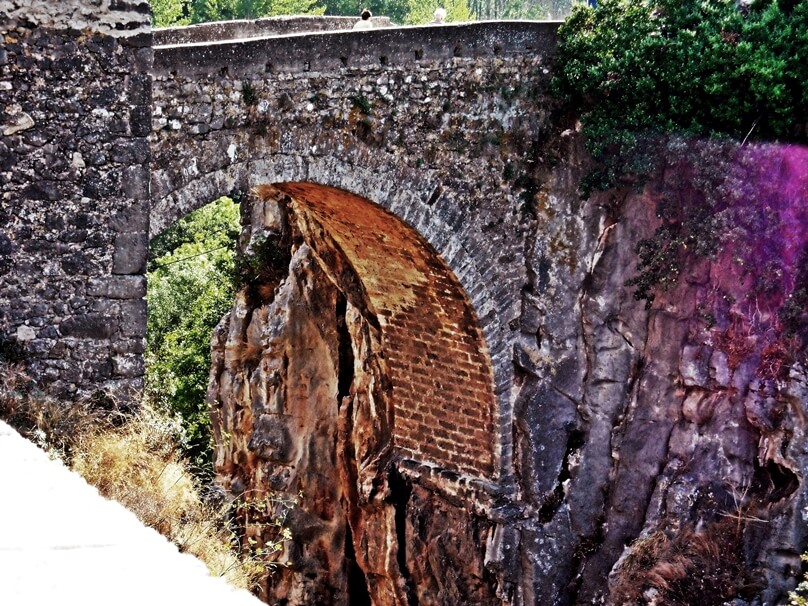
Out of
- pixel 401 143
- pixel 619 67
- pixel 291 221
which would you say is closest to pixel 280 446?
pixel 291 221

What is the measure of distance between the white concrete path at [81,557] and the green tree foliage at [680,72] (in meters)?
8.34

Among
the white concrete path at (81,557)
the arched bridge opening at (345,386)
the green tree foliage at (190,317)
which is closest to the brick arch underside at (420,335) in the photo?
the arched bridge opening at (345,386)

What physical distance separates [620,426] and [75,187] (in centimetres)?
670

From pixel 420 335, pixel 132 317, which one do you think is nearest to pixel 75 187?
pixel 132 317

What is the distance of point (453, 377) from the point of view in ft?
38.4

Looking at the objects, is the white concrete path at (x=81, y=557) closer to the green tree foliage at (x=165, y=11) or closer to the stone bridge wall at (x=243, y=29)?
the stone bridge wall at (x=243, y=29)

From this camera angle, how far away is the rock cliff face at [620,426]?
10.9 m

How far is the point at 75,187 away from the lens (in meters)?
6.55

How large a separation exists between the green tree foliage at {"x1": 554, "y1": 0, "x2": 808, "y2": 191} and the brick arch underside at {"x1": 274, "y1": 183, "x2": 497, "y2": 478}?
1.88 meters

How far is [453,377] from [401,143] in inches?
97.9

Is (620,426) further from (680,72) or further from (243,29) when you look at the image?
(243,29)

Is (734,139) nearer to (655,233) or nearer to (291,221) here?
(655,233)

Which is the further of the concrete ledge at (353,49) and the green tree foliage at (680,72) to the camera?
the green tree foliage at (680,72)

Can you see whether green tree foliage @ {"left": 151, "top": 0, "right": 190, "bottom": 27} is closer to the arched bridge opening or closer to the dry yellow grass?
the arched bridge opening
